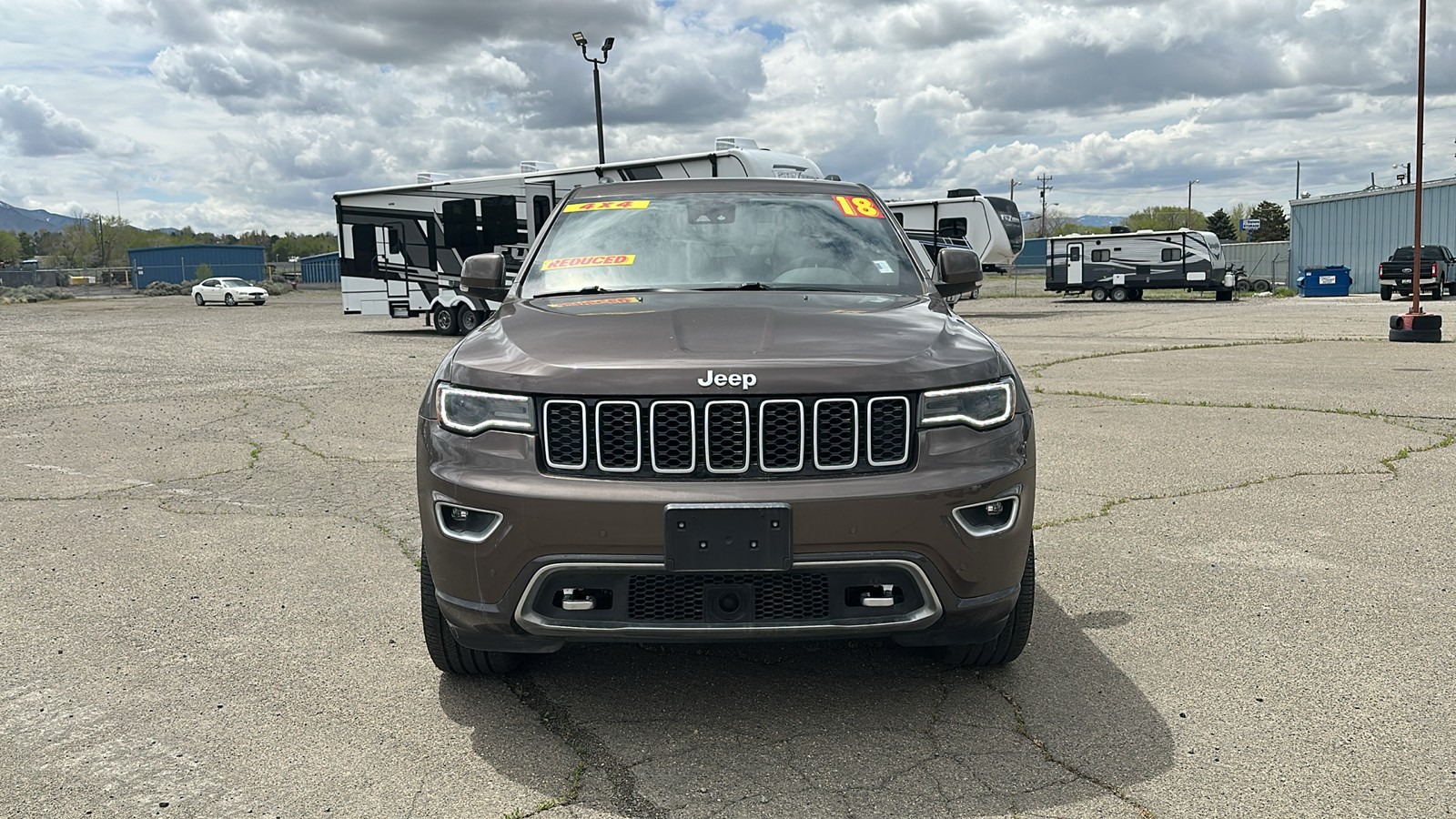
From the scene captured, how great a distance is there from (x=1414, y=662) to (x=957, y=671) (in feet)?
5.05

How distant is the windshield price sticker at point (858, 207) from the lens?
495 cm

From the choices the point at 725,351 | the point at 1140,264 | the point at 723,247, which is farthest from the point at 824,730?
the point at 1140,264

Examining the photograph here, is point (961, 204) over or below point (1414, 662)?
over

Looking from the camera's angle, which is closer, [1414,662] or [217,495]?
[1414,662]

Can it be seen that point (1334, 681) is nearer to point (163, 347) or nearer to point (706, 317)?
point (706, 317)

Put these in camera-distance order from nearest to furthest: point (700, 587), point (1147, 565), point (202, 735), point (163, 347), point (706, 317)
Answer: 1. point (700, 587)
2. point (202, 735)
3. point (706, 317)
4. point (1147, 565)
5. point (163, 347)

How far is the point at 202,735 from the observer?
3.37 m

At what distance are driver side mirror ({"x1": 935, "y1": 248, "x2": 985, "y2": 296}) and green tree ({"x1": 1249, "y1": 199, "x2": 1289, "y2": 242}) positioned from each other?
102 meters

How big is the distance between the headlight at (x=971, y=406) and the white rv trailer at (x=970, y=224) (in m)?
27.1

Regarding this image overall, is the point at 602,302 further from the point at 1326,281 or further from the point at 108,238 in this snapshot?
the point at 108,238

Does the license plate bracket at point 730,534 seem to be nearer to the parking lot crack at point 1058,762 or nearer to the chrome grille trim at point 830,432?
the chrome grille trim at point 830,432

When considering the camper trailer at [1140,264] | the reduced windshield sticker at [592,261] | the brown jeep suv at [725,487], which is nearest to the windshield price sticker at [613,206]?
the reduced windshield sticker at [592,261]

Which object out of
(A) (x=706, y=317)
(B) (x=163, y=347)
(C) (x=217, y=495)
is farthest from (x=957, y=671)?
(B) (x=163, y=347)

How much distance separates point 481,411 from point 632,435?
45 centimetres
